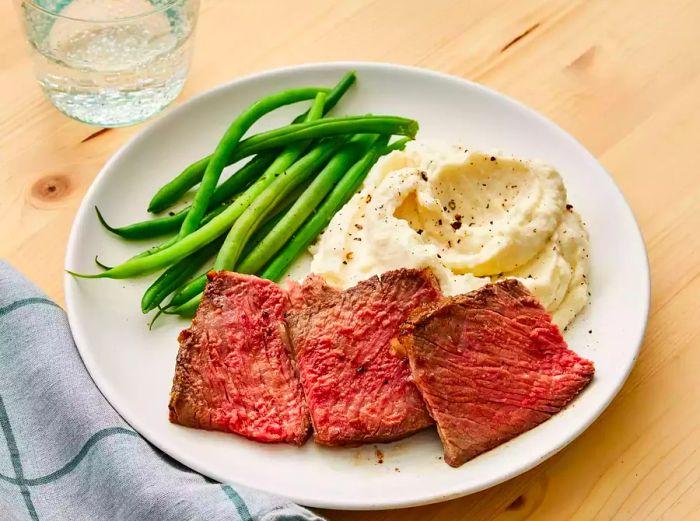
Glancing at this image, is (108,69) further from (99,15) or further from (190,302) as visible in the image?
(190,302)

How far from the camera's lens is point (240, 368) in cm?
360

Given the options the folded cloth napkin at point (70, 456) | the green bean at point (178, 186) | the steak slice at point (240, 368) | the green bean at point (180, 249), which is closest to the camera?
the folded cloth napkin at point (70, 456)

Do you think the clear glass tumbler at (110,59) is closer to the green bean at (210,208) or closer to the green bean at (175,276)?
the green bean at (210,208)

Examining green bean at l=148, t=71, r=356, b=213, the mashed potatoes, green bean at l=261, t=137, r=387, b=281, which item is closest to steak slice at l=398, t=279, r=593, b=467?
the mashed potatoes

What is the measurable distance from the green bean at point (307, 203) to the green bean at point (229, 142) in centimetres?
33

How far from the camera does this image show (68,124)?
4965mm

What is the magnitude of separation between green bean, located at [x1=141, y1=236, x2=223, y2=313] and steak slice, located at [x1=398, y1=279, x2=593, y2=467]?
1.20 m

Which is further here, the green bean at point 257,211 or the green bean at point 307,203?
the green bean at point 307,203

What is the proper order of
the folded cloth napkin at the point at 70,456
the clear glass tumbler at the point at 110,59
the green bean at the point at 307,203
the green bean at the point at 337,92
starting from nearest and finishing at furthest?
the folded cloth napkin at the point at 70,456
the green bean at the point at 307,203
the clear glass tumbler at the point at 110,59
the green bean at the point at 337,92

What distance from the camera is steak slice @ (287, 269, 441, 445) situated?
134 inches

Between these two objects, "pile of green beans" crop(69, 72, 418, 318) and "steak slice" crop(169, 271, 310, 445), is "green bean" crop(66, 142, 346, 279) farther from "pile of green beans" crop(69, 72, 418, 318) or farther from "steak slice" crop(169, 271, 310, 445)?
"steak slice" crop(169, 271, 310, 445)

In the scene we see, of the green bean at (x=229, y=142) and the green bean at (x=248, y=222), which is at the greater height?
the green bean at (x=229, y=142)

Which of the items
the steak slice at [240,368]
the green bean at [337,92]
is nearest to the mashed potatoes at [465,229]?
the steak slice at [240,368]

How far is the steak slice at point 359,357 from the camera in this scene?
3412mm
